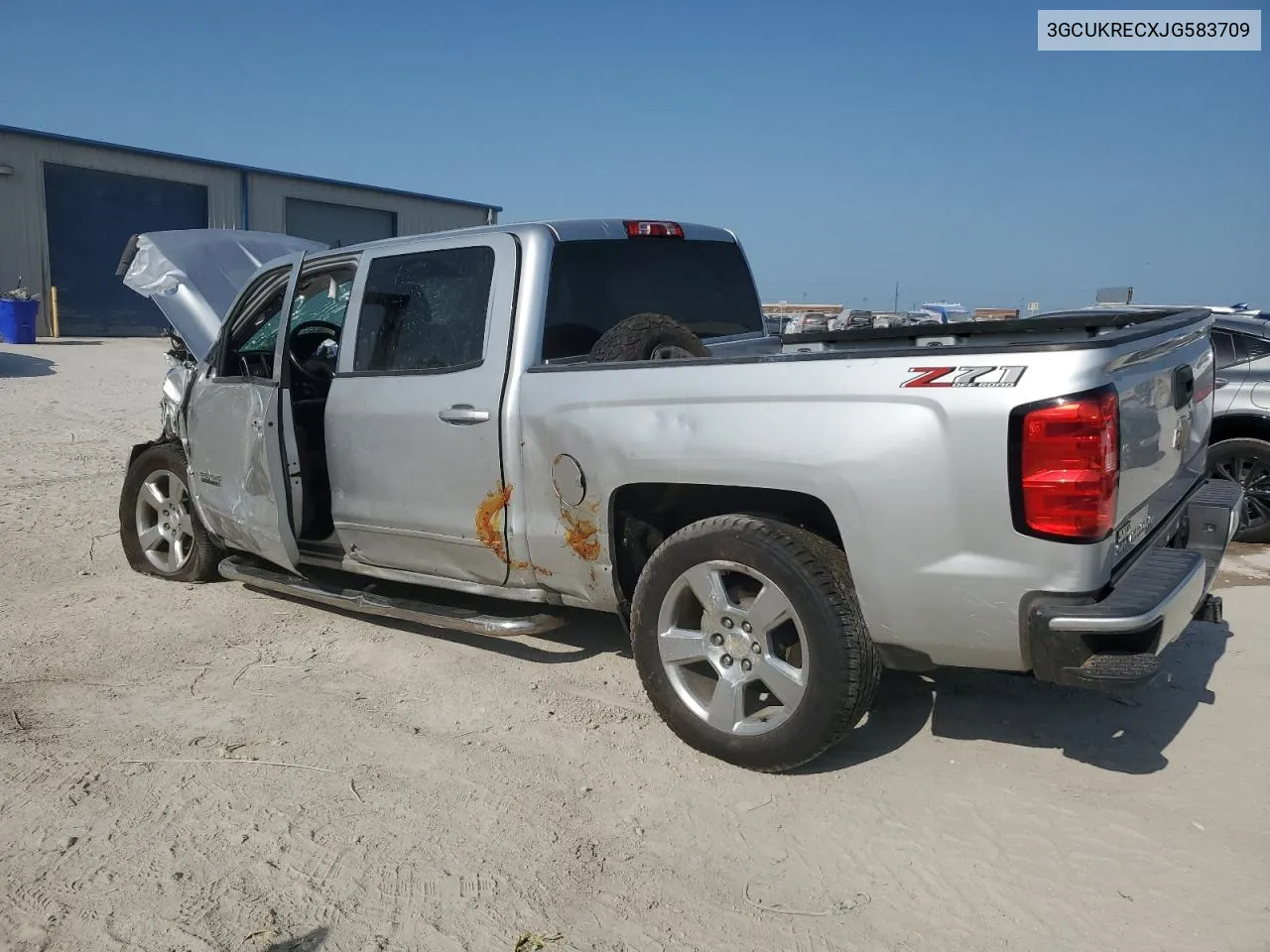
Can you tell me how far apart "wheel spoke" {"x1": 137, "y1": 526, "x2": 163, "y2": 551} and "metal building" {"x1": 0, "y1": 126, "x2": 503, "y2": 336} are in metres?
22.0

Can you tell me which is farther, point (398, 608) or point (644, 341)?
point (398, 608)

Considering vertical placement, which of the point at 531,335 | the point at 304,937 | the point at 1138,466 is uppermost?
the point at 531,335

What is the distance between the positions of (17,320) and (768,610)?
2273 cm

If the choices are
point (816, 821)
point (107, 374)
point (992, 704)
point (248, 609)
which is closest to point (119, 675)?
point (248, 609)

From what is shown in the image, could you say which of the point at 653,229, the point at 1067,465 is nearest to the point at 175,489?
the point at 653,229

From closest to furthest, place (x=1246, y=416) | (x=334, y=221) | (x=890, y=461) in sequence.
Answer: (x=890, y=461)
(x=1246, y=416)
(x=334, y=221)

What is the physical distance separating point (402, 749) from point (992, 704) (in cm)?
233

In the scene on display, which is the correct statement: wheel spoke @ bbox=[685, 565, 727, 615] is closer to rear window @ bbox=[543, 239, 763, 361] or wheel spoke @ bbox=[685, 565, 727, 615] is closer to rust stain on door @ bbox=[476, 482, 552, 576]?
rust stain on door @ bbox=[476, 482, 552, 576]

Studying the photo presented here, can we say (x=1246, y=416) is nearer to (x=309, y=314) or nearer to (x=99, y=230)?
(x=309, y=314)

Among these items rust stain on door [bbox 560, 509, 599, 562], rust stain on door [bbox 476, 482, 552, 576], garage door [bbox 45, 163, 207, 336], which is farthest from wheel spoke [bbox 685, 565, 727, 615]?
garage door [bbox 45, 163, 207, 336]

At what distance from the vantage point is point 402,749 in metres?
3.80

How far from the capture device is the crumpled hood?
7281 mm

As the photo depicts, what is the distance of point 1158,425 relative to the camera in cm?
340

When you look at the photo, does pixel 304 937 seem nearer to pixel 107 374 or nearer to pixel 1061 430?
pixel 1061 430
